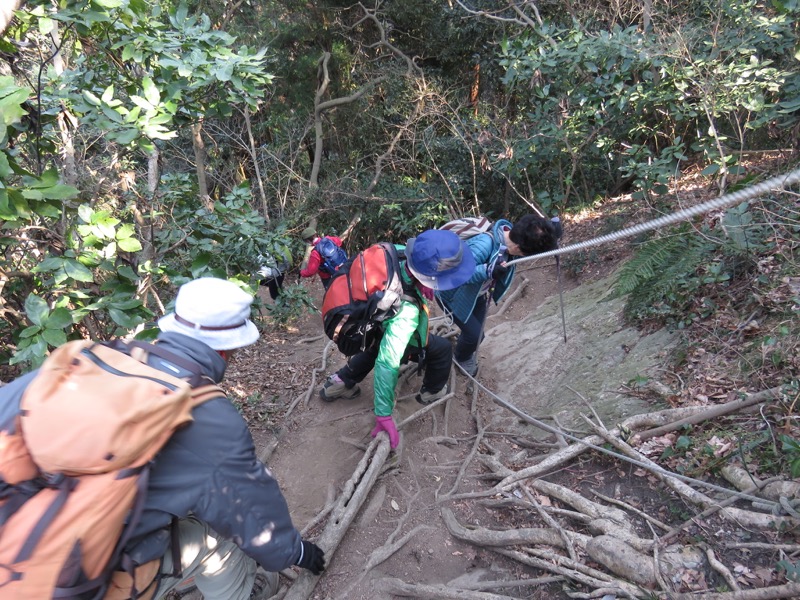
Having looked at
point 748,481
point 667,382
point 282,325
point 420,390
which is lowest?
point 282,325

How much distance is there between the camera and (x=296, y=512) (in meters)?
3.36

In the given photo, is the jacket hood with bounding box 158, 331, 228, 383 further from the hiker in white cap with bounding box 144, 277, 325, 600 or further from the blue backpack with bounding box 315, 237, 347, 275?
the blue backpack with bounding box 315, 237, 347, 275

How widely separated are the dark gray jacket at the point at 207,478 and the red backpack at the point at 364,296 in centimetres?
128

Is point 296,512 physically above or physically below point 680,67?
below

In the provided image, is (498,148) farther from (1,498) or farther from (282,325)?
(1,498)

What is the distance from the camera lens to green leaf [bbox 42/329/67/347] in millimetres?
2182

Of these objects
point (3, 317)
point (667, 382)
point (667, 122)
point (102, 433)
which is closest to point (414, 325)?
point (667, 382)

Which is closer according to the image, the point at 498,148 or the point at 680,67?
the point at 680,67

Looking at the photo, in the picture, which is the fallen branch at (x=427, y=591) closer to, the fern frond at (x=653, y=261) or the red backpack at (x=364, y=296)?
the red backpack at (x=364, y=296)

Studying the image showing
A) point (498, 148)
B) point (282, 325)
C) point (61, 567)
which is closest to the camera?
point (61, 567)

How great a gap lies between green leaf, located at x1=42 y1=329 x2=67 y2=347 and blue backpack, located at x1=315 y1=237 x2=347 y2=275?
11.6 ft

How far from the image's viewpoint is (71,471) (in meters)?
1.38

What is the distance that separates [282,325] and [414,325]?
181 inches

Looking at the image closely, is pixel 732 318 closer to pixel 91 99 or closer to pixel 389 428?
pixel 389 428
